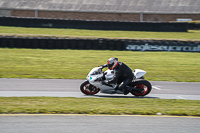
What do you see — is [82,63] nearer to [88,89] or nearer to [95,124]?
[88,89]

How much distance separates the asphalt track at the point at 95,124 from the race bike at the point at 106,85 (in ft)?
9.29

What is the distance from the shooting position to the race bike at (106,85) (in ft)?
34.2

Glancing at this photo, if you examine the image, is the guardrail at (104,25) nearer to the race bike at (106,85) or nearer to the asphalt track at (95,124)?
the race bike at (106,85)

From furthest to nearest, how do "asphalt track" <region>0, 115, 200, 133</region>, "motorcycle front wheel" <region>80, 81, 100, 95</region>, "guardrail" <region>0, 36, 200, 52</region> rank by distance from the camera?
"guardrail" <region>0, 36, 200, 52</region> → "motorcycle front wheel" <region>80, 81, 100, 95</region> → "asphalt track" <region>0, 115, 200, 133</region>

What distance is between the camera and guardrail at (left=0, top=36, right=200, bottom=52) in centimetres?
2308

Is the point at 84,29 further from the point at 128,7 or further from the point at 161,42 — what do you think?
the point at 128,7

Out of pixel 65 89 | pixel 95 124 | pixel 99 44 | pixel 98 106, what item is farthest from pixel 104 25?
pixel 95 124

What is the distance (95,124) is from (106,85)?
11.6 ft

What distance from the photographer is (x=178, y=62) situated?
1991 cm

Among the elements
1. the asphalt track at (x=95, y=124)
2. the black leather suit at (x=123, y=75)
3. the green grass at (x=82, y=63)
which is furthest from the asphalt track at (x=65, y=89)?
the asphalt track at (x=95, y=124)

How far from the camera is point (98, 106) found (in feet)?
28.7

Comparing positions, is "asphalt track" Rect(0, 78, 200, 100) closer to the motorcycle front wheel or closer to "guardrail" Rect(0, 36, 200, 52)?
the motorcycle front wheel

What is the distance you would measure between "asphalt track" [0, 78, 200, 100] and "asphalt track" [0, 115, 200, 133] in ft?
9.83

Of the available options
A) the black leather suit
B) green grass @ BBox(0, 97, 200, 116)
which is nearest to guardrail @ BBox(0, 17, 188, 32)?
the black leather suit
